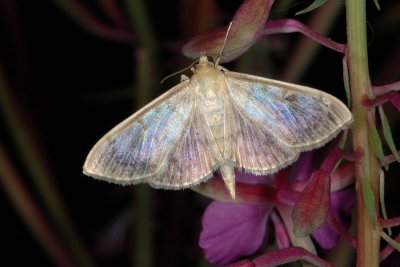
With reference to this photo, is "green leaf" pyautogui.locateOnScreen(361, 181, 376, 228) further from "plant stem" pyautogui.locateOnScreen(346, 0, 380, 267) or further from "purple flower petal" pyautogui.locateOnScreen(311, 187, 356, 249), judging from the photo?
"purple flower petal" pyautogui.locateOnScreen(311, 187, 356, 249)

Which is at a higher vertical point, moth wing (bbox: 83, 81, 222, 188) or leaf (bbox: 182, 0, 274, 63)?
leaf (bbox: 182, 0, 274, 63)

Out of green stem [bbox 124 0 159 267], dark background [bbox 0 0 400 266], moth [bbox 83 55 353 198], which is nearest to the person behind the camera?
moth [bbox 83 55 353 198]

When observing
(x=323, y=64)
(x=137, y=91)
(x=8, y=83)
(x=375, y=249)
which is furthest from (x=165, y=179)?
(x=323, y=64)

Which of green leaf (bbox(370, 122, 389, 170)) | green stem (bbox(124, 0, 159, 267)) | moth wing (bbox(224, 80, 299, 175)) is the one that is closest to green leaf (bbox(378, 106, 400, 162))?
green leaf (bbox(370, 122, 389, 170))

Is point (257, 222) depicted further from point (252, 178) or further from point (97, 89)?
point (97, 89)

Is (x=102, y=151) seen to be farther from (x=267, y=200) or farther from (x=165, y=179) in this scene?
(x=267, y=200)

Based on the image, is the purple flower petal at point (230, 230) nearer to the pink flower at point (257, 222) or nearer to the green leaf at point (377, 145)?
the pink flower at point (257, 222)
